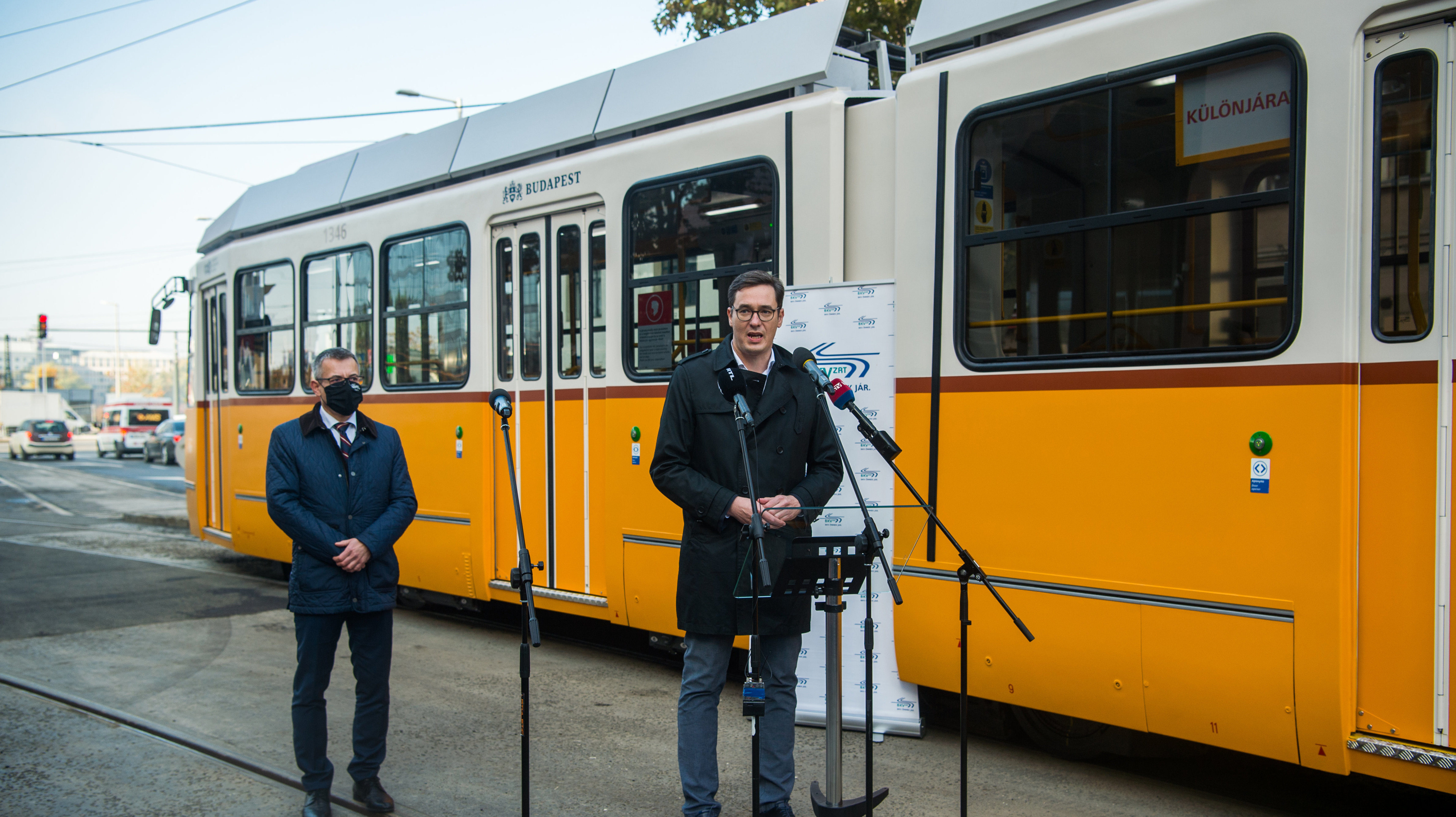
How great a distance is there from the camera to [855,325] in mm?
5055

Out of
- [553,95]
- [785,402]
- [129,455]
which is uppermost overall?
[553,95]

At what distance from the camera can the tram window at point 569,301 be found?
676cm

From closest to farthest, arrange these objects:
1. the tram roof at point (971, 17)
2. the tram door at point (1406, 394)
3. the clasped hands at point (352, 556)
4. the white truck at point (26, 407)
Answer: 1. the tram door at point (1406, 394)
2. the clasped hands at point (352, 556)
3. the tram roof at point (971, 17)
4. the white truck at point (26, 407)

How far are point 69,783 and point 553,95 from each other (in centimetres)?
483

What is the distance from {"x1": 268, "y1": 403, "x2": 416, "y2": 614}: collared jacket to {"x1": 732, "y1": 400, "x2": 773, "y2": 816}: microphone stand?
1.75 meters

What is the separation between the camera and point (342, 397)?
4125 mm

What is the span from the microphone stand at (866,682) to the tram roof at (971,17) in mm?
1944

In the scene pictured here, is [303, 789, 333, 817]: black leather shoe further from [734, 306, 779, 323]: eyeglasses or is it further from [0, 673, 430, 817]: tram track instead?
[734, 306, 779, 323]: eyeglasses

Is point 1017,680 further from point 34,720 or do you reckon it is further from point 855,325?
point 34,720

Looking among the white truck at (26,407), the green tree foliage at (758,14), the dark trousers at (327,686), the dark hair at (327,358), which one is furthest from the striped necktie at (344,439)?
the white truck at (26,407)

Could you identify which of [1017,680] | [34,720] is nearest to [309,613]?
[34,720]

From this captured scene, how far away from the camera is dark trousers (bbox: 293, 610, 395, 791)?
13.3 ft

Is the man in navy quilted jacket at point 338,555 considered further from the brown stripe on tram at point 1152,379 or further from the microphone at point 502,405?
the brown stripe on tram at point 1152,379

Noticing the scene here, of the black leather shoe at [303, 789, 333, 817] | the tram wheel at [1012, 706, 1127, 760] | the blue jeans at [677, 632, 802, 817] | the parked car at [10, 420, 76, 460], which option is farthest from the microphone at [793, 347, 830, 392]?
the parked car at [10, 420, 76, 460]
